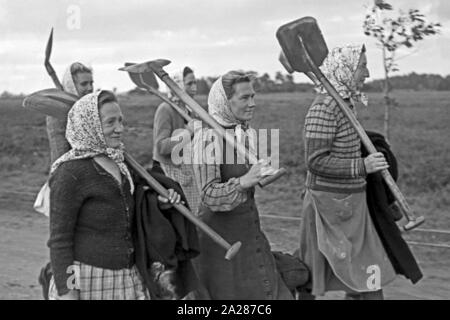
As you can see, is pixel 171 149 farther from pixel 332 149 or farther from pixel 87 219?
pixel 87 219

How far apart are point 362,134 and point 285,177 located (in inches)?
292

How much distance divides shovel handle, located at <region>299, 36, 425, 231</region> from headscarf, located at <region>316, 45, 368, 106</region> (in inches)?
4.3

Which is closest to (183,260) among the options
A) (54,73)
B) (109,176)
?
(109,176)

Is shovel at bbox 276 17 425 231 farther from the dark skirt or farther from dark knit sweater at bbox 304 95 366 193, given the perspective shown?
the dark skirt

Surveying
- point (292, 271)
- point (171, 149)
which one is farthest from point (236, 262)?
point (171, 149)

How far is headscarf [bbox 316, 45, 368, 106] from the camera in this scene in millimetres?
4059

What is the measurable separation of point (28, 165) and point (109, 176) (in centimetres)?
1123

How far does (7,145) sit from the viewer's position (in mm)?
16609

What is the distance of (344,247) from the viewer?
13.4 feet

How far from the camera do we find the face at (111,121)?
3.18 metres

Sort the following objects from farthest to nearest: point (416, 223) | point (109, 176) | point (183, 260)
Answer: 1. point (416, 223)
2. point (183, 260)
3. point (109, 176)

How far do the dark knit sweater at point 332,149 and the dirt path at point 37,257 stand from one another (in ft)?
5.39

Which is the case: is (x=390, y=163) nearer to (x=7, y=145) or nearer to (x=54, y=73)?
(x=54, y=73)

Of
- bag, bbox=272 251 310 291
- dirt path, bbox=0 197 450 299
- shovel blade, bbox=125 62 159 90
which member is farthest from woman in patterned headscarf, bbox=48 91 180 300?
dirt path, bbox=0 197 450 299
